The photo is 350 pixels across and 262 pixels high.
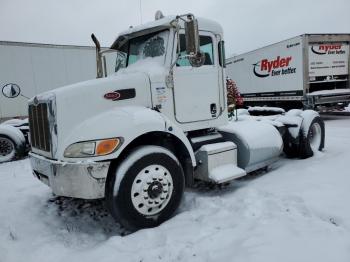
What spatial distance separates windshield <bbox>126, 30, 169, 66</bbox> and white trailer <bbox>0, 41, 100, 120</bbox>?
762 centimetres

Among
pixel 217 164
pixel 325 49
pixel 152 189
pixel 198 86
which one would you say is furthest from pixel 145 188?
pixel 325 49

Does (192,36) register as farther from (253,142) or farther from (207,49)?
(253,142)

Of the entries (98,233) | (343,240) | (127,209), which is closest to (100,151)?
(127,209)

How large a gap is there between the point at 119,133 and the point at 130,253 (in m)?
1.25

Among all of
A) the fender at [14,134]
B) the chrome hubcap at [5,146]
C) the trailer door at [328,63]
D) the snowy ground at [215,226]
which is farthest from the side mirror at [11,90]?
the trailer door at [328,63]

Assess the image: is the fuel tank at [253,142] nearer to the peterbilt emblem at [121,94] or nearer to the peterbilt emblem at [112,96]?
the peterbilt emblem at [121,94]

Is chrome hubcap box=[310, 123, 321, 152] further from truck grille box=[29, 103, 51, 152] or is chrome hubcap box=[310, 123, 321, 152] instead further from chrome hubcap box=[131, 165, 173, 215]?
truck grille box=[29, 103, 51, 152]

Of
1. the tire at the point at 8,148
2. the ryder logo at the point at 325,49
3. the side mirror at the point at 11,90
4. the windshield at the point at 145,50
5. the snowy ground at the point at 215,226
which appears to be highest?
the ryder logo at the point at 325,49

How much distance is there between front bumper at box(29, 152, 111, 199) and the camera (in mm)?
3584

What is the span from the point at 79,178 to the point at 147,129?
0.92 metres

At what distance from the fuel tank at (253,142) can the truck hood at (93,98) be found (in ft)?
5.45

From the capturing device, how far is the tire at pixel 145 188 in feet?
12.2

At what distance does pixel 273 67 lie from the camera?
629 inches

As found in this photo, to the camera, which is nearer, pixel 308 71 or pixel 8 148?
pixel 8 148
